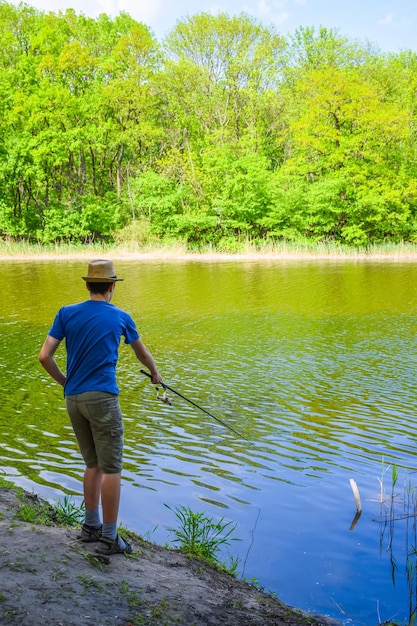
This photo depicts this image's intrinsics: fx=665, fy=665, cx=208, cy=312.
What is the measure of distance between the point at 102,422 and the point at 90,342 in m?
0.49

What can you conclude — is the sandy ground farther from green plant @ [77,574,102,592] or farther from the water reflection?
the water reflection

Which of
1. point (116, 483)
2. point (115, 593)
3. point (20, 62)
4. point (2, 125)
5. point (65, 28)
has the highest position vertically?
point (65, 28)

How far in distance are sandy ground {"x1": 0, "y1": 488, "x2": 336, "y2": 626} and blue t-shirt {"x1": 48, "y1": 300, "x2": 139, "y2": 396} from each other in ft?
3.13

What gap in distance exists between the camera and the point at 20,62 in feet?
156

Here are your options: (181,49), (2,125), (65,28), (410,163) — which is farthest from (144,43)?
(410,163)

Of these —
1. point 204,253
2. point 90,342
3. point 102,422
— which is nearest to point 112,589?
point 102,422

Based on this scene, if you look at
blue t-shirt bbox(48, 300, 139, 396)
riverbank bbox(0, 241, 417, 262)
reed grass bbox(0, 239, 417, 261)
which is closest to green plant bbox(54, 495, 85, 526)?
blue t-shirt bbox(48, 300, 139, 396)

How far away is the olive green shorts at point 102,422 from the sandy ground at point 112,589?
57 cm

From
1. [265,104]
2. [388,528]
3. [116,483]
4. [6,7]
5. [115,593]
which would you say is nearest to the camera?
[115,593]

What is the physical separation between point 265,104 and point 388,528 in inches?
1832

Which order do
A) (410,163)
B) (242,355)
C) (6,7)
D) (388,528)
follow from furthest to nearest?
(6,7) < (410,163) < (242,355) < (388,528)

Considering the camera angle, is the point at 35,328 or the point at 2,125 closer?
the point at 35,328

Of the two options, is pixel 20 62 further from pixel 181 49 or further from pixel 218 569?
pixel 218 569

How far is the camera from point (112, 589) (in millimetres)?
3658
